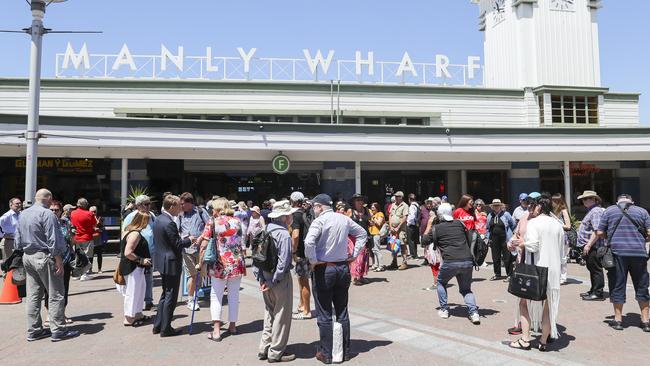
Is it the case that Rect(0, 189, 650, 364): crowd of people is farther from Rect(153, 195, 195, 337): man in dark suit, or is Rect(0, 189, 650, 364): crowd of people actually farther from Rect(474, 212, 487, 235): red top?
Rect(474, 212, 487, 235): red top

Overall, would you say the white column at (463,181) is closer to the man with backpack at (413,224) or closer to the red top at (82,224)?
the man with backpack at (413,224)

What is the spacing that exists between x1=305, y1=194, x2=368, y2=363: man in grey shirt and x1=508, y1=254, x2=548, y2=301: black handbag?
6.67ft

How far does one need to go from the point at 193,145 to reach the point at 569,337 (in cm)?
1302

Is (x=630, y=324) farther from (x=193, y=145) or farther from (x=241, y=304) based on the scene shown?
(x=193, y=145)

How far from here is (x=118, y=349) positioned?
5488 millimetres

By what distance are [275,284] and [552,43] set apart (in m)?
23.2

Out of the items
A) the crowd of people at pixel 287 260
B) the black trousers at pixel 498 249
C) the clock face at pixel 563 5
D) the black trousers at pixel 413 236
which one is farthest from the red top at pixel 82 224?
the clock face at pixel 563 5

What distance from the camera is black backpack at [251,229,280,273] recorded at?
5.01 m

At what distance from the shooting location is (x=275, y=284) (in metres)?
5.08

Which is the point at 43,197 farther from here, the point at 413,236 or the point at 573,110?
the point at 573,110

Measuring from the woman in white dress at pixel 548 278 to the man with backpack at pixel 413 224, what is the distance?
655cm

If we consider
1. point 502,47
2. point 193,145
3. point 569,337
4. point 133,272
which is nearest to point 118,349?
point 133,272

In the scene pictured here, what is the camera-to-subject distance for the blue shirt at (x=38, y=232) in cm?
584

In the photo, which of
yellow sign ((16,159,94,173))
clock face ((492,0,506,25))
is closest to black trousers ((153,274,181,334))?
yellow sign ((16,159,94,173))
